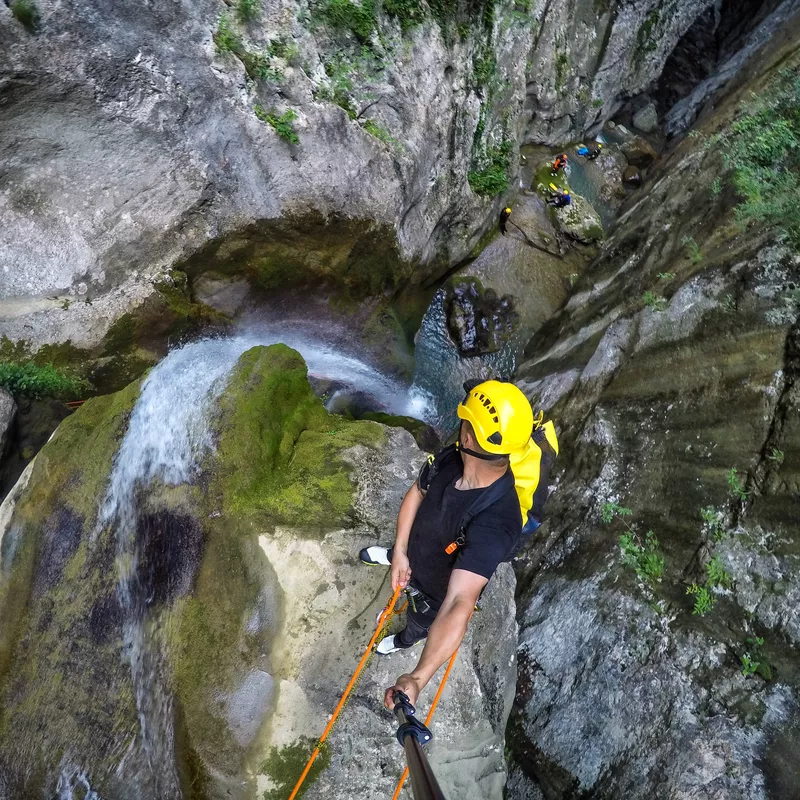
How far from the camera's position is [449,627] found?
2764mm

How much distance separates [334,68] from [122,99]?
276cm

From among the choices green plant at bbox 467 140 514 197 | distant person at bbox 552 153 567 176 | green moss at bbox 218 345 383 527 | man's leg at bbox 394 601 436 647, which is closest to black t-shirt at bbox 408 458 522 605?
man's leg at bbox 394 601 436 647

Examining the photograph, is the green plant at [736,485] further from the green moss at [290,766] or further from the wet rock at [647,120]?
the wet rock at [647,120]

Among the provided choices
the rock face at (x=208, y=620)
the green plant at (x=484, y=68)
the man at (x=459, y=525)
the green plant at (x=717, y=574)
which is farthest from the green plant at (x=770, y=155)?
the rock face at (x=208, y=620)

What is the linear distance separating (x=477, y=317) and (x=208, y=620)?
320 inches

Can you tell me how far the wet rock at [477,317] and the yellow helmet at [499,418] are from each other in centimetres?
738

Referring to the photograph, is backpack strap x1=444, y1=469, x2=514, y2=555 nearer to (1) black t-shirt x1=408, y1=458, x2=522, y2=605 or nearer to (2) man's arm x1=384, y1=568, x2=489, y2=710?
(1) black t-shirt x1=408, y1=458, x2=522, y2=605

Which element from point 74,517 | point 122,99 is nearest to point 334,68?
point 122,99

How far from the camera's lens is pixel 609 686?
15.6ft

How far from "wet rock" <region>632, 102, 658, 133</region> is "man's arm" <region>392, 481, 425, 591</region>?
17459 mm

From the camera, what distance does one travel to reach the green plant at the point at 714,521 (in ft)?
15.5

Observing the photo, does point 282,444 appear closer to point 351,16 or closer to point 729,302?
point 729,302

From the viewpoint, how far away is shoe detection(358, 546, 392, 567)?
456 centimetres

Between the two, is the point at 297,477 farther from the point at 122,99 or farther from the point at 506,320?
the point at 506,320
